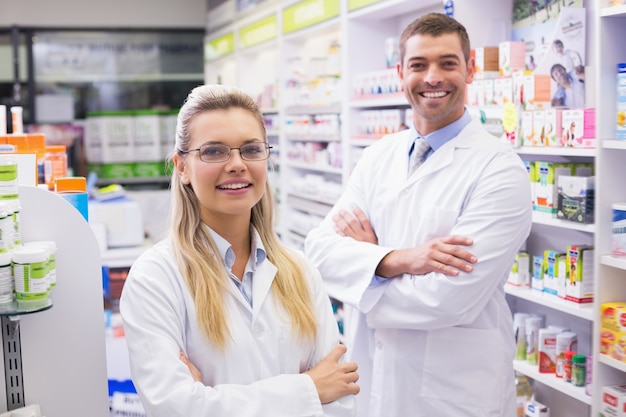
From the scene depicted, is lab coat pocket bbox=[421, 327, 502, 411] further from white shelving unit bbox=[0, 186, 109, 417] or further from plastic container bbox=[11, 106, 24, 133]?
plastic container bbox=[11, 106, 24, 133]

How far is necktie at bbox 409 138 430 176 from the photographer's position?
2814 millimetres

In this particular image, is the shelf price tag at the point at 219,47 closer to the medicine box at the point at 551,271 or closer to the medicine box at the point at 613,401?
the medicine box at the point at 551,271

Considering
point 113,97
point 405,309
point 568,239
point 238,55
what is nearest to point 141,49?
point 113,97

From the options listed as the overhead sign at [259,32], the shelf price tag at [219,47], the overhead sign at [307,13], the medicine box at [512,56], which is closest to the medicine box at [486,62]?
the medicine box at [512,56]

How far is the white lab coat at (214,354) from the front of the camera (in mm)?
1811

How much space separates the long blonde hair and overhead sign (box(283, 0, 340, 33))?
139 inches

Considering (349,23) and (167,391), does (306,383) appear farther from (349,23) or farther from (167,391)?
(349,23)

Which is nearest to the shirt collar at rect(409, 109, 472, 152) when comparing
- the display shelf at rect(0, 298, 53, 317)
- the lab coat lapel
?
the lab coat lapel

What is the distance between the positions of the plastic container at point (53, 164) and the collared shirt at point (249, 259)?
131cm

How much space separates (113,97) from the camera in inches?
369

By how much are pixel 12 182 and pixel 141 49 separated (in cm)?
758

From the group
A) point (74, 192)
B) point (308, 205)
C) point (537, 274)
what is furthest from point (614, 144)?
point (308, 205)

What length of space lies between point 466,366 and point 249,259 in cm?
97

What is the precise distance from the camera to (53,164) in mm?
3238
